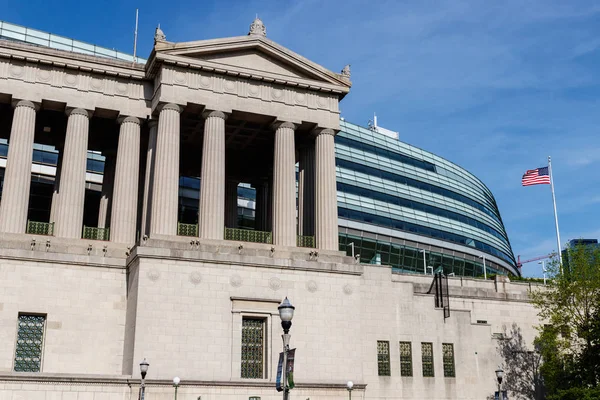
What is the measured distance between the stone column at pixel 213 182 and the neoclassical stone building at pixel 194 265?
0.09 metres

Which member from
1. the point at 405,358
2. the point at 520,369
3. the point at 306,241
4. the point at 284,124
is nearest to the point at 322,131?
the point at 284,124

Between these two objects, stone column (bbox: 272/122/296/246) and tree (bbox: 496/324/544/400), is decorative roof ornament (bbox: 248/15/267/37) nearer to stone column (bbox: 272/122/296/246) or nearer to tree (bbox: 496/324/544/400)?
stone column (bbox: 272/122/296/246)

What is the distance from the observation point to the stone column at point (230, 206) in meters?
53.8

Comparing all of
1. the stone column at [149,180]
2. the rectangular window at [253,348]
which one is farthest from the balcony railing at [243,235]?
the rectangular window at [253,348]

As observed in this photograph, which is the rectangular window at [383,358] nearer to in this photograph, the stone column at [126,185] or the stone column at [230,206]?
the stone column at [230,206]

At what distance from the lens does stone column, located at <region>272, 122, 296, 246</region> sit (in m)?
44.6

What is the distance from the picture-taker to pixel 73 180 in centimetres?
4312

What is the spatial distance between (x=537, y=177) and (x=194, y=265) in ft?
121

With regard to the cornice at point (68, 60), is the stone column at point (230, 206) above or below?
below

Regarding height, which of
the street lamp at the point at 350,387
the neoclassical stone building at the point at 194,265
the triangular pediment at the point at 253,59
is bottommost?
the street lamp at the point at 350,387

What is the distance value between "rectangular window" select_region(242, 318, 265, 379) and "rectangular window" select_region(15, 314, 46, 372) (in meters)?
10.5

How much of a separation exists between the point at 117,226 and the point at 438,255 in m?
60.7

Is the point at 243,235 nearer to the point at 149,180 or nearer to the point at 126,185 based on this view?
the point at 149,180

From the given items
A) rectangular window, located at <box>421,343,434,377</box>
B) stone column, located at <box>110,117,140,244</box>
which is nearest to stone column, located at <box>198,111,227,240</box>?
stone column, located at <box>110,117,140,244</box>
